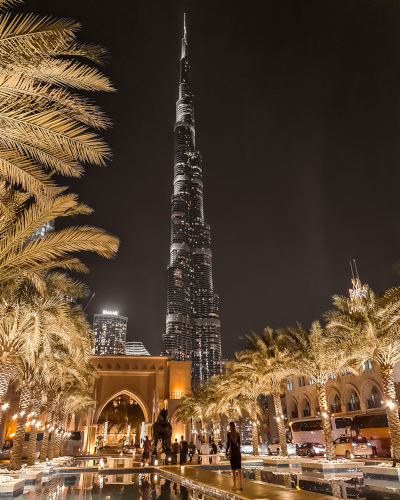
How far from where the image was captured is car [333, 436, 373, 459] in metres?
24.9

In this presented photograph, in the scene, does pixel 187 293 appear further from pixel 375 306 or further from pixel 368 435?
pixel 375 306

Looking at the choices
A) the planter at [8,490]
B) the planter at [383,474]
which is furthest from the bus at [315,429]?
the planter at [8,490]

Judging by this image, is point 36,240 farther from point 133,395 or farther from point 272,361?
point 133,395

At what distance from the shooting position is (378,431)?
30.2 meters

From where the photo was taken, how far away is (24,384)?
1700cm

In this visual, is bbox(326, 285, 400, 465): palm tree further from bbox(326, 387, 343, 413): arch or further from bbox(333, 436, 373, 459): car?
bbox(326, 387, 343, 413): arch

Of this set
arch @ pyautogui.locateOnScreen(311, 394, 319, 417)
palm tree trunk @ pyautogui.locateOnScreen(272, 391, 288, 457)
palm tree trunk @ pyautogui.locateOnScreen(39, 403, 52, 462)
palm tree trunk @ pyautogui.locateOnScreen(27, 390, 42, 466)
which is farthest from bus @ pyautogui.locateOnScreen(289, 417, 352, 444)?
palm tree trunk @ pyautogui.locateOnScreen(27, 390, 42, 466)

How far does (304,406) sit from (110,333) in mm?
153245

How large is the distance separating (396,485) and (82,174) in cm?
1324

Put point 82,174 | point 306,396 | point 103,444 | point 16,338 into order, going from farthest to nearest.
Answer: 1. point 103,444
2. point 306,396
3. point 16,338
4. point 82,174

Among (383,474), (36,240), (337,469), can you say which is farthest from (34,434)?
(383,474)

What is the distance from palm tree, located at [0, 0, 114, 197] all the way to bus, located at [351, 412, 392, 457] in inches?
1223

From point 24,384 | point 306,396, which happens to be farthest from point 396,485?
point 306,396

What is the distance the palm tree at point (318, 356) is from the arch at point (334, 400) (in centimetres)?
2498
